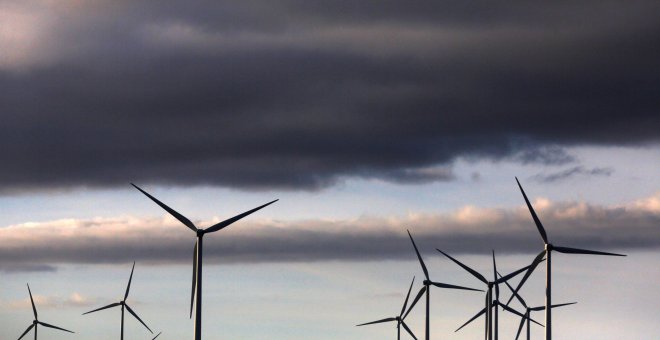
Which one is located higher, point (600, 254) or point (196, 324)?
point (600, 254)

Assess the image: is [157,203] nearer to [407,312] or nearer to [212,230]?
[212,230]

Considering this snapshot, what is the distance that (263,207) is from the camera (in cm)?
10744

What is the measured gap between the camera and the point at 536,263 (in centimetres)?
12525

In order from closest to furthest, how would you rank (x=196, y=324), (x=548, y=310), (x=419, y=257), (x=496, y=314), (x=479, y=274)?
(x=196, y=324)
(x=548, y=310)
(x=479, y=274)
(x=419, y=257)
(x=496, y=314)

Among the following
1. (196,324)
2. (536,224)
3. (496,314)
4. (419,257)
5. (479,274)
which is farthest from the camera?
(496,314)

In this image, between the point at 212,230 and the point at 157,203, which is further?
the point at 212,230

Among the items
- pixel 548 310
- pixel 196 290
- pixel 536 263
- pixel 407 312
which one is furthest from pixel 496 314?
pixel 196 290

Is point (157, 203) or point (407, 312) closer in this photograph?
point (157, 203)

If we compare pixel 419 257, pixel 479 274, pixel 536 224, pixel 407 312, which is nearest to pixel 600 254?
pixel 536 224

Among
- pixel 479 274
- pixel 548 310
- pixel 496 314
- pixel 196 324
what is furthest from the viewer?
pixel 496 314

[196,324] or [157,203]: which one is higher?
[157,203]

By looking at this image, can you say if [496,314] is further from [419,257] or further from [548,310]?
[548,310]

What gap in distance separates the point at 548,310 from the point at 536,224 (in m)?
11.8

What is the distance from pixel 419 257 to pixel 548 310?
42.7m
